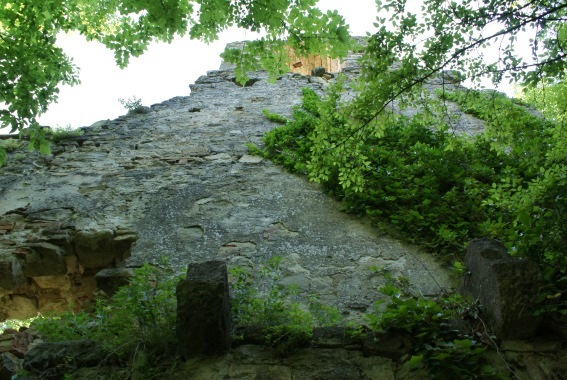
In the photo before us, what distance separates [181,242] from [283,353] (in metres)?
1.93

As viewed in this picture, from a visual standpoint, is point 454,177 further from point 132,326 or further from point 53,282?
point 53,282

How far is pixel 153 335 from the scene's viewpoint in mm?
2781

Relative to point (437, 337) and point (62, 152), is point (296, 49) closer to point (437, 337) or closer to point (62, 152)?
point (437, 337)

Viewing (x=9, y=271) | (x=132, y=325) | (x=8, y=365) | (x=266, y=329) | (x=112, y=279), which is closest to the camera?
(x=266, y=329)

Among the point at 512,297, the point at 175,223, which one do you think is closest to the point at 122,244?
the point at 175,223

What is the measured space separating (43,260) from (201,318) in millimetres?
2466

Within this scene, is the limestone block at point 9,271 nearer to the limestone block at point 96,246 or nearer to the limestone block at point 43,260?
the limestone block at point 43,260

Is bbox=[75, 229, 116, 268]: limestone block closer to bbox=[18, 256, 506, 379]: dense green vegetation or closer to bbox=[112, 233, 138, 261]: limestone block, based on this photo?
bbox=[112, 233, 138, 261]: limestone block

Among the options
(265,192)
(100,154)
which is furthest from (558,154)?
(100,154)

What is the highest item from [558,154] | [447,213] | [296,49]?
[296,49]

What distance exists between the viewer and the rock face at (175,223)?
4023mm

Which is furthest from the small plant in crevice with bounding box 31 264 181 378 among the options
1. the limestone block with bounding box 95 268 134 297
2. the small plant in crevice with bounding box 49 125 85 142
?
the small plant in crevice with bounding box 49 125 85 142

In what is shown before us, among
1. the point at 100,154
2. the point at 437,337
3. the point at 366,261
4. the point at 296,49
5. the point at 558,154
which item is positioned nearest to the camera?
the point at 437,337

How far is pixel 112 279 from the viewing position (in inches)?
160
